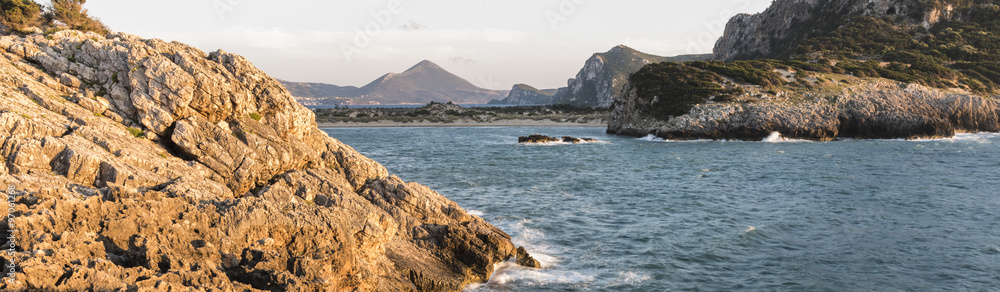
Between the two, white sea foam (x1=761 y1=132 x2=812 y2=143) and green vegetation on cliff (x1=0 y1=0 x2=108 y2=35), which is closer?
green vegetation on cliff (x1=0 y1=0 x2=108 y2=35)

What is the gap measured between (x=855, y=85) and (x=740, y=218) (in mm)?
58563

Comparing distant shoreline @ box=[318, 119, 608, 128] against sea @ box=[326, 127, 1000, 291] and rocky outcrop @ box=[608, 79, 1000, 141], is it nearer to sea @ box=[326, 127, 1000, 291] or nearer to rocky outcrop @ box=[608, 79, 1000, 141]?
rocky outcrop @ box=[608, 79, 1000, 141]

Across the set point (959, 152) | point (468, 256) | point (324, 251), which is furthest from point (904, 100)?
point (324, 251)

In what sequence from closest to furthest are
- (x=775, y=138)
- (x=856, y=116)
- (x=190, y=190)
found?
(x=190, y=190)
(x=775, y=138)
(x=856, y=116)

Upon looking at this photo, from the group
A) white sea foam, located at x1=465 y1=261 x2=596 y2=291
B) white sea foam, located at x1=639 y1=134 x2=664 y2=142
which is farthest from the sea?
white sea foam, located at x1=639 y1=134 x2=664 y2=142

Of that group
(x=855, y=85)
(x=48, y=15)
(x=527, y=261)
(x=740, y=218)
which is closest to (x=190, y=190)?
(x=527, y=261)

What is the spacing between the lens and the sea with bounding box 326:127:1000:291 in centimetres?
1545

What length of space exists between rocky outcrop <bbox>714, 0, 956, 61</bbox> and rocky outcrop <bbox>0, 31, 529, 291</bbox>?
10850 cm

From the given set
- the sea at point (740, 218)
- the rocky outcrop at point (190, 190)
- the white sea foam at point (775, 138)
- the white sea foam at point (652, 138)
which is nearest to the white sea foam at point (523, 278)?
the sea at point (740, 218)

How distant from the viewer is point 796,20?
12125 cm

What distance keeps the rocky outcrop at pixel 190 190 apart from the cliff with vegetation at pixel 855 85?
193 feet

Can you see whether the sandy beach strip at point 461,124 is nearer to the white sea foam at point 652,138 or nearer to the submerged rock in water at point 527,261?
the white sea foam at point 652,138

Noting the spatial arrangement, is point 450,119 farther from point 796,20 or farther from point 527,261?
point 527,261

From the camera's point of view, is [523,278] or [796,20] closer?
[523,278]
